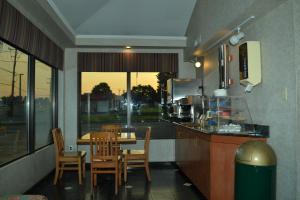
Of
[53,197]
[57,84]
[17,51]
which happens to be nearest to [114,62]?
[57,84]

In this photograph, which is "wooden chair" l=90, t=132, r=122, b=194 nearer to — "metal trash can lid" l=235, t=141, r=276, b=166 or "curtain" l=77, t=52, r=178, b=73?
"metal trash can lid" l=235, t=141, r=276, b=166

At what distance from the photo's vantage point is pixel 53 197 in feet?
13.6

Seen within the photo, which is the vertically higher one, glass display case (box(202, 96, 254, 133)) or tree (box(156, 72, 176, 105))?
tree (box(156, 72, 176, 105))

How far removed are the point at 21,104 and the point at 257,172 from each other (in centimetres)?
343

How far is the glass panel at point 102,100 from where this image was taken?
6551mm

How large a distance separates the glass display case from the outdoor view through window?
107 inches

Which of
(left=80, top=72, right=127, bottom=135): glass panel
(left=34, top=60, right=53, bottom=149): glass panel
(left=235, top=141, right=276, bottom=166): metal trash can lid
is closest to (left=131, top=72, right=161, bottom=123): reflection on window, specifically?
(left=80, top=72, right=127, bottom=135): glass panel

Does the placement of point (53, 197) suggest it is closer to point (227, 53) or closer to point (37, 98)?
point (37, 98)

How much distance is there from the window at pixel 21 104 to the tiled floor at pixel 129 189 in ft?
2.39

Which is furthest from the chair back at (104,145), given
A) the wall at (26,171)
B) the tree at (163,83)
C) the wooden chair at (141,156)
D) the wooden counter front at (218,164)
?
the tree at (163,83)

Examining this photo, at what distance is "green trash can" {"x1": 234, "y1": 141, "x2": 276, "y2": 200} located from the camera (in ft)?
8.96

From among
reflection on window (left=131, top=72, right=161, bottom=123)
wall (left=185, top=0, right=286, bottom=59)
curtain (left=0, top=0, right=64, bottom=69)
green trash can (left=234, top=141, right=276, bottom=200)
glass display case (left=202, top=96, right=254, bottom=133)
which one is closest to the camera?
green trash can (left=234, top=141, right=276, bottom=200)

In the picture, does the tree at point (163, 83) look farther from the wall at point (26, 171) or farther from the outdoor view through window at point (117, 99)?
the wall at point (26, 171)

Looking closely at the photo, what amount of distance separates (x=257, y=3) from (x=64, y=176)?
14.3 feet
